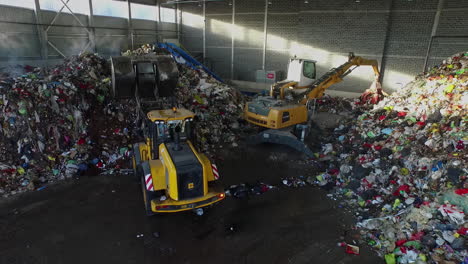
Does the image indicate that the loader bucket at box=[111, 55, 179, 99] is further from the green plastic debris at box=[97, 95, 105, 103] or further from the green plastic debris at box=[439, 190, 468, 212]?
the green plastic debris at box=[439, 190, 468, 212]

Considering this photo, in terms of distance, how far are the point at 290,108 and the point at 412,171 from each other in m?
3.28

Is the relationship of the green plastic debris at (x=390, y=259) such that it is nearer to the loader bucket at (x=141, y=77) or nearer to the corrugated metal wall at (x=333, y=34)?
the loader bucket at (x=141, y=77)

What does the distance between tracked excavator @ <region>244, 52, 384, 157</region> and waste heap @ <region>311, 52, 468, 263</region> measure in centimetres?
95

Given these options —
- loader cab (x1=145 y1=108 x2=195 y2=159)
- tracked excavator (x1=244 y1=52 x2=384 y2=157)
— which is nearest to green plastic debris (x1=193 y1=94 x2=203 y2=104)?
tracked excavator (x1=244 y1=52 x2=384 y2=157)

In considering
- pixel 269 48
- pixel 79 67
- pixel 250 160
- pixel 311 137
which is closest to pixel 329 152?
pixel 311 137

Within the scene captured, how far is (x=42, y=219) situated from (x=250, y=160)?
464 centimetres

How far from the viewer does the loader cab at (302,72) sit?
30.7 ft

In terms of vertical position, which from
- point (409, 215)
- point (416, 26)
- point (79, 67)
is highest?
point (416, 26)

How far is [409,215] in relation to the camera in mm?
4625

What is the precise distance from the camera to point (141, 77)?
6.04 metres

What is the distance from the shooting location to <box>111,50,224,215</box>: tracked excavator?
4410 mm

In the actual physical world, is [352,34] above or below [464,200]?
above

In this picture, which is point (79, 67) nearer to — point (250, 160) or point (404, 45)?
point (250, 160)

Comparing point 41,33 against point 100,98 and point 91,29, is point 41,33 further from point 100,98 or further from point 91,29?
point 100,98
